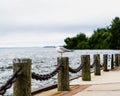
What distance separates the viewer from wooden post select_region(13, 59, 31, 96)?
9430 mm

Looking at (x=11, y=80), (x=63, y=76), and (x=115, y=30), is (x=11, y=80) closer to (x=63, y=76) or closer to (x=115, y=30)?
(x=63, y=76)

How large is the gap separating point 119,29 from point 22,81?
483ft

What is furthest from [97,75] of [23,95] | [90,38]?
[90,38]

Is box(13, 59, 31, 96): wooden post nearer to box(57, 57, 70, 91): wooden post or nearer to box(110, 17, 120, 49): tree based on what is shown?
box(57, 57, 70, 91): wooden post

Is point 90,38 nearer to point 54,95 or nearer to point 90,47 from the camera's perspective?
point 90,47

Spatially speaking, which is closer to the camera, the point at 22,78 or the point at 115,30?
the point at 22,78

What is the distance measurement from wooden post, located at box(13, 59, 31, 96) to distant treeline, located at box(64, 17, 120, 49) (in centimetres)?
14707

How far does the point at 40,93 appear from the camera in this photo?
43.0 feet

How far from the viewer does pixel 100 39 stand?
160375 mm

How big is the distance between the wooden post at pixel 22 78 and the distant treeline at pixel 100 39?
147073 mm

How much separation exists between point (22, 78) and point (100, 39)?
152 m

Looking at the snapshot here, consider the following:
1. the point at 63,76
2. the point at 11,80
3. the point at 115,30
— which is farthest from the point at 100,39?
the point at 11,80

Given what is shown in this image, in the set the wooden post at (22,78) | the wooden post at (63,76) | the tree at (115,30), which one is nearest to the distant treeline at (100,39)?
the tree at (115,30)

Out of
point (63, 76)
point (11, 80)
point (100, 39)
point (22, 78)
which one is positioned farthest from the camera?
point (100, 39)
